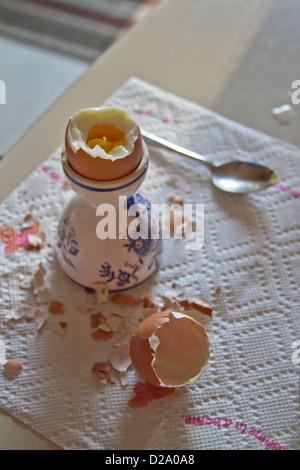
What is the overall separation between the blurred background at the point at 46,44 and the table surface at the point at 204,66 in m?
0.55

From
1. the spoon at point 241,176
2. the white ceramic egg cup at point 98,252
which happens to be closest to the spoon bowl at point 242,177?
the spoon at point 241,176

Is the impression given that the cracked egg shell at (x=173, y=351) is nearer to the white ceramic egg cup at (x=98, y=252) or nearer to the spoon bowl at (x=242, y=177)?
the white ceramic egg cup at (x=98, y=252)

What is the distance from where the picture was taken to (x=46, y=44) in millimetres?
1378

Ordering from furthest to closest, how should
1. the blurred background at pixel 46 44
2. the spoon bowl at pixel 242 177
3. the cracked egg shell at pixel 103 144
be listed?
the blurred background at pixel 46 44 → the spoon bowl at pixel 242 177 → the cracked egg shell at pixel 103 144

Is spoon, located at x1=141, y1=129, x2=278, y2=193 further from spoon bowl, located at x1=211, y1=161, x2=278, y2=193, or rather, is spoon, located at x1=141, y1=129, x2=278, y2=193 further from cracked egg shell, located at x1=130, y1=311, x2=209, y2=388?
cracked egg shell, located at x1=130, y1=311, x2=209, y2=388

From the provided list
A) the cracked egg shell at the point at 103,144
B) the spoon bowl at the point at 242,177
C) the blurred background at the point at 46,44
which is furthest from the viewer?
the blurred background at the point at 46,44

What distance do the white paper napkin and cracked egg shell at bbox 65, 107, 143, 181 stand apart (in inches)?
6.0

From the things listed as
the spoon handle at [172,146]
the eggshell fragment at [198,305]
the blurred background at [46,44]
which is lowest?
the blurred background at [46,44]

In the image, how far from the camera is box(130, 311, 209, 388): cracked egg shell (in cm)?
43

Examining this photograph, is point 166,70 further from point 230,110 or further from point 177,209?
point 177,209

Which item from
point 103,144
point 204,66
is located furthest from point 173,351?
point 204,66

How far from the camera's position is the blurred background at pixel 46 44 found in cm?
129

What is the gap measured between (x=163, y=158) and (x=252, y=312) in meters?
0.23
